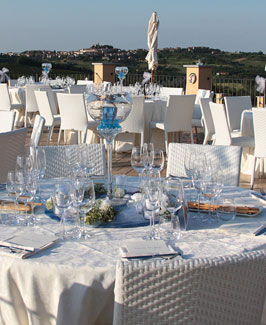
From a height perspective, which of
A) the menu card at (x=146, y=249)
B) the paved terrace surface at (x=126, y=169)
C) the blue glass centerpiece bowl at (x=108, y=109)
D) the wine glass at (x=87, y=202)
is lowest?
the paved terrace surface at (x=126, y=169)

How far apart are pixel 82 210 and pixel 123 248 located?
0.31m

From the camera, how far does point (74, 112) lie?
7.18 meters

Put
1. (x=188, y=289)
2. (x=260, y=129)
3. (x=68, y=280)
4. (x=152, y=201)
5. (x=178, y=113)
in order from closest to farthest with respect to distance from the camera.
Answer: (x=188, y=289), (x=68, y=280), (x=152, y=201), (x=260, y=129), (x=178, y=113)

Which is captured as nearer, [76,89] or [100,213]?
[100,213]

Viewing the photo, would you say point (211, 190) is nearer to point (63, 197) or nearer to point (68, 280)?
point (63, 197)

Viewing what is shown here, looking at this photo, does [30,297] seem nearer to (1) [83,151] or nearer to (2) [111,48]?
(1) [83,151]

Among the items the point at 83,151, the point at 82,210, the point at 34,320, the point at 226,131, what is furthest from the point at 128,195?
the point at 226,131

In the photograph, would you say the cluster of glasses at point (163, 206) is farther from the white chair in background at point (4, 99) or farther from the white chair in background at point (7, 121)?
the white chair in background at point (4, 99)

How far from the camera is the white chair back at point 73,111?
709 cm

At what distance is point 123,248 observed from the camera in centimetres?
193

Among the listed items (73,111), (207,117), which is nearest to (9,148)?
(73,111)

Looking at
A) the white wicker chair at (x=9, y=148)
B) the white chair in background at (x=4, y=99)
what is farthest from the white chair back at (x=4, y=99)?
the white wicker chair at (x=9, y=148)

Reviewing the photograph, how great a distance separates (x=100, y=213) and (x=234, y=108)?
5145 millimetres

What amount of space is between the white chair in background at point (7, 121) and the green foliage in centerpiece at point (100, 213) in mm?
2538
